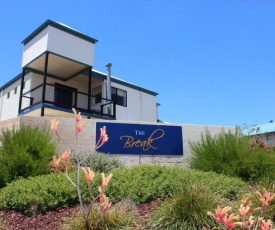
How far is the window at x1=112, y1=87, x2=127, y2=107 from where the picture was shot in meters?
22.8

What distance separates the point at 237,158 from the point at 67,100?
13382 mm

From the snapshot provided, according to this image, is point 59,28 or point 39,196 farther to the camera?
point 59,28

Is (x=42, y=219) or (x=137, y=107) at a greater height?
(x=137, y=107)

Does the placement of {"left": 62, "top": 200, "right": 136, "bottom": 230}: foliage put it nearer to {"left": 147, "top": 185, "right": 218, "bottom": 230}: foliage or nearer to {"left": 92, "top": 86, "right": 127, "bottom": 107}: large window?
{"left": 147, "top": 185, "right": 218, "bottom": 230}: foliage

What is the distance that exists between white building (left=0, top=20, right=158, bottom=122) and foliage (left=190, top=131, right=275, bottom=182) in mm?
9371

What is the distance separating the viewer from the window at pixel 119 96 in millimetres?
22812

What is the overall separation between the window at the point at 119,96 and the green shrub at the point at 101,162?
38.6ft

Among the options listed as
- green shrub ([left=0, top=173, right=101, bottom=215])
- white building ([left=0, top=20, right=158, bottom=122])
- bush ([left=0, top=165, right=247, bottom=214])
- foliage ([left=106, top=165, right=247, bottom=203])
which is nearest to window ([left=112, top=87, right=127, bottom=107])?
white building ([left=0, top=20, right=158, bottom=122])

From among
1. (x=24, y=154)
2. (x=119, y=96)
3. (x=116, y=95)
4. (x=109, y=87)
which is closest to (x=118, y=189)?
(x=24, y=154)

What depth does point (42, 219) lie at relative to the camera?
638cm

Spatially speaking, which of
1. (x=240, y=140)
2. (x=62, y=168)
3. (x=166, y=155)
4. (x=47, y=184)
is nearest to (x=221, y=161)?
(x=240, y=140)

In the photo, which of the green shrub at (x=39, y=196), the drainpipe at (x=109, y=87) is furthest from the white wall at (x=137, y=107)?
the green shrub at (x=39, y=196)

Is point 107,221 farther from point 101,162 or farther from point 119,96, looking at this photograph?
point 119,96

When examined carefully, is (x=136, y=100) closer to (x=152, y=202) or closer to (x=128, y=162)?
(x=128, y=162)
